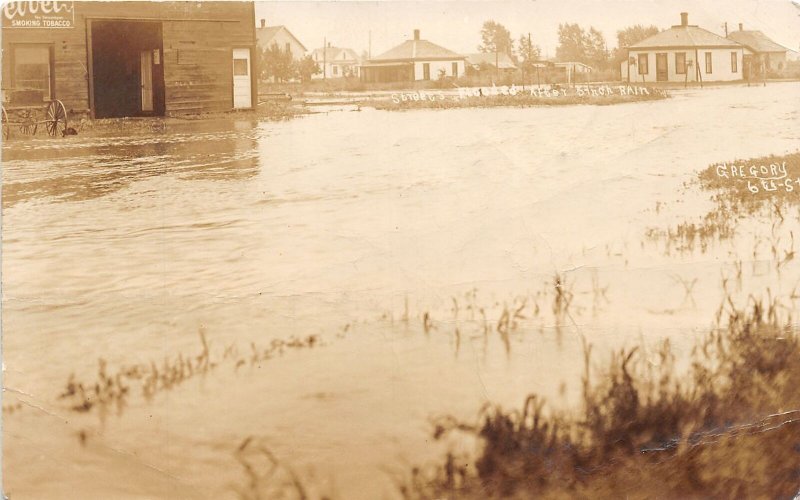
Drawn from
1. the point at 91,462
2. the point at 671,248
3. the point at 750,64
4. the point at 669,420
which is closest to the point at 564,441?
the point at 669,420

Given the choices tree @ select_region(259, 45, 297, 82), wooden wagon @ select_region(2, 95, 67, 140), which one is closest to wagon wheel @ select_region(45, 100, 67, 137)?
wooden wagon @ select_region(2, 95, 67, 140)

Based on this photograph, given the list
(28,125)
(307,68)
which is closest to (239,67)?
(307,68)

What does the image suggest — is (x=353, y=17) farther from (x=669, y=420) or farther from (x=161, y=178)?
(x=669, y=420)

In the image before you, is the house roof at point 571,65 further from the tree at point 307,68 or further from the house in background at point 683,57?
the tree at point 307,68

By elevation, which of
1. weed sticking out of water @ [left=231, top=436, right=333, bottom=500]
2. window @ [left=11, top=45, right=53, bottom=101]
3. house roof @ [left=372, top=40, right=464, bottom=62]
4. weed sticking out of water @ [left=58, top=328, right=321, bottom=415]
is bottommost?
weed sticking out of water @ [left=231, top=436, right=333, bottom=500]

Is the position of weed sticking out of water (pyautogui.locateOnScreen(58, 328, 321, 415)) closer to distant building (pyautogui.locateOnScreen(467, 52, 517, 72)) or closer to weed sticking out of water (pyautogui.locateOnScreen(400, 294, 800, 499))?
weed sticking out of water (pyautogui.locateOnScreen(400, 294, 800, 499))

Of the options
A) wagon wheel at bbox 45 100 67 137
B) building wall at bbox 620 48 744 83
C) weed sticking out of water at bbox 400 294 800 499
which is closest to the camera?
weed sticking out of water at bbox 400 294 800 499

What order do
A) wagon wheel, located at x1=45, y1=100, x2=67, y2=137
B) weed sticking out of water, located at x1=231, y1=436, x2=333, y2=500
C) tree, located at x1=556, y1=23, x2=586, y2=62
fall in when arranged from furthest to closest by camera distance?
tree, located at x1=556, y1=23, x2=586, y2=62, wagon wheel, located at x1=45, y1=100, x2=67, y2=137, weed sticking out of water, located at x1=231, y1=436, x2=333, y2=500

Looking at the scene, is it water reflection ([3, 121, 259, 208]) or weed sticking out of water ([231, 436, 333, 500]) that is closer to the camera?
weed sticking out of water ([231, 436, 333, 500])
